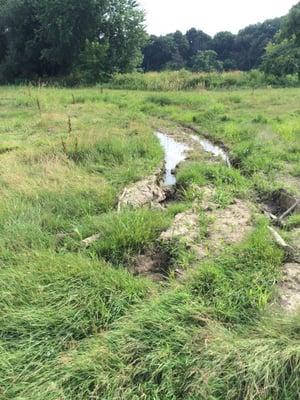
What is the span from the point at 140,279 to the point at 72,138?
5.18 meters

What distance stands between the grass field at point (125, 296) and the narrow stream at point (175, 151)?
1.47 ft

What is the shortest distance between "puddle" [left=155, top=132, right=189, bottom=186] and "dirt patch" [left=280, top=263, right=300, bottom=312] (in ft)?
11.4

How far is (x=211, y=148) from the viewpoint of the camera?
959 cm

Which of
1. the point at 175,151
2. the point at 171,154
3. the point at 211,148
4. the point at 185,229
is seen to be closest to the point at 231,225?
the point at 185,229

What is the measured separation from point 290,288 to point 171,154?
5.82m

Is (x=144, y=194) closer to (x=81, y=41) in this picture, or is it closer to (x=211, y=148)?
(x=211, y=148)

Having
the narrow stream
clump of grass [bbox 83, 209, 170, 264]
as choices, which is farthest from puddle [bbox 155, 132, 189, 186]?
→ clump of grass [bbox 83, 209, 170, 264]

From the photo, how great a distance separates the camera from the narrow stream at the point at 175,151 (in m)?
7.93

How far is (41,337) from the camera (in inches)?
124

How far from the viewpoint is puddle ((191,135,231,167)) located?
28.4ft

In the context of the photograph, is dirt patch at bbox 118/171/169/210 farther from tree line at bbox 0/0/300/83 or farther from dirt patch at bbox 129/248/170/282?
tree line at bbox 0/0/300/83

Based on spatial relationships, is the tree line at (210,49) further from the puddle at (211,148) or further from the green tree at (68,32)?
the puddle at (211,148)

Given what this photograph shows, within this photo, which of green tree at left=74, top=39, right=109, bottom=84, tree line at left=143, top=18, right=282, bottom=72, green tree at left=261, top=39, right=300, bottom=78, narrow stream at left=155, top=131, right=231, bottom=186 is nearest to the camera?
narrow stream at left=155, top=131, right=231, bottom=186

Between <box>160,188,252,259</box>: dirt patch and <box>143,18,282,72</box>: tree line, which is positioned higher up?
<box>143,18,282,72</box>: tree line
